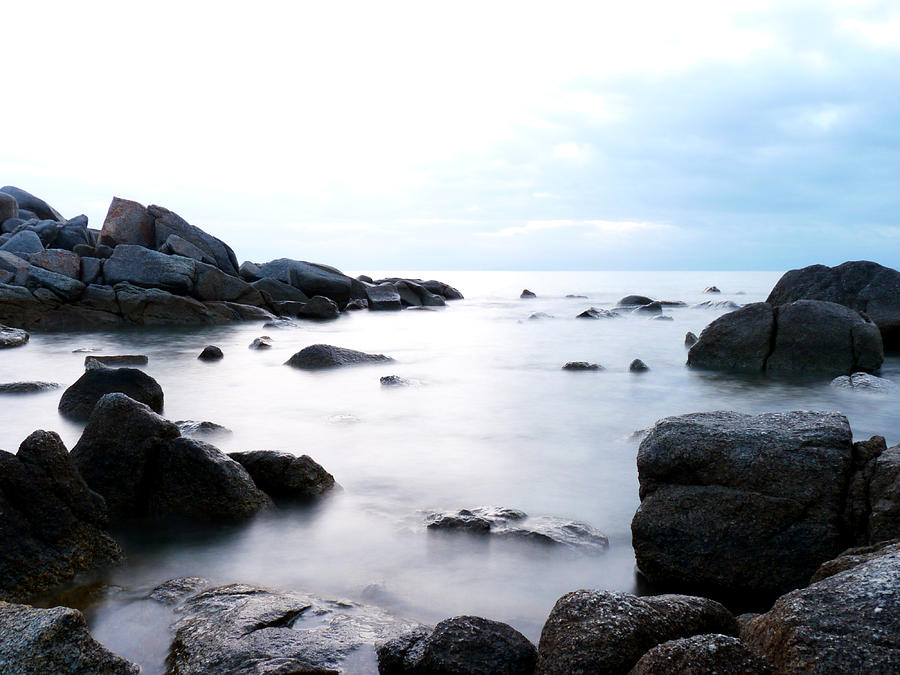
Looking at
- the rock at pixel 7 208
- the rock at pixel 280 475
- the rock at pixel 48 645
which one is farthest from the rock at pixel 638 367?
the rock at pixel 7 208

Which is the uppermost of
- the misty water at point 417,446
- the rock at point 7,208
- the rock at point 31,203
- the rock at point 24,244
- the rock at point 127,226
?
the rock at point 31,203

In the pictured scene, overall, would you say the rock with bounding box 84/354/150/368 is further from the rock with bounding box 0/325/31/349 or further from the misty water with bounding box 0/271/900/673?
the rock with bounding box 0/325/31/349

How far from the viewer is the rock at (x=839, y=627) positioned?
211 cm

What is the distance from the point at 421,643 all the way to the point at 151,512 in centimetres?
287

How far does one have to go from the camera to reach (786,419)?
429 cm

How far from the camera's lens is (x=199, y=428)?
770cm

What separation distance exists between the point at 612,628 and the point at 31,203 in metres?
A: 41.1

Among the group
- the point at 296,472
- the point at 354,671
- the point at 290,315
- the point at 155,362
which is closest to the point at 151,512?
the point at 296,472

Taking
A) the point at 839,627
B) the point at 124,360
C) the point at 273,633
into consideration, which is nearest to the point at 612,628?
the point at 839,627

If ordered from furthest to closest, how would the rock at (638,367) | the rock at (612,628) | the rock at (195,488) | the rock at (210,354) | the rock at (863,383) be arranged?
the rock at (210,354), the rock at (638,367), the rock at (863,383), the rock at (195,488), the rock at (612,628)

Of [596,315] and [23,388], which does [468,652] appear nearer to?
[23,388]

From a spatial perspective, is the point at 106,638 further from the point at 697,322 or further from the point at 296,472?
the point at 697,322

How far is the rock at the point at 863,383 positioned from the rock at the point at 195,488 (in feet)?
31.7

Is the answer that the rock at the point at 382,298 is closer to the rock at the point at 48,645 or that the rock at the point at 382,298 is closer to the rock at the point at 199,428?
the rock at the point at 199,428
